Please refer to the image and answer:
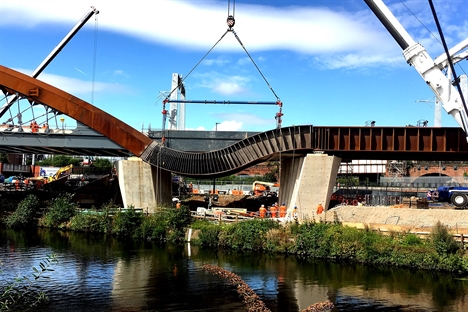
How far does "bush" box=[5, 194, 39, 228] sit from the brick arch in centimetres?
898

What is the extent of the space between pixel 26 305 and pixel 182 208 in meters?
16.3

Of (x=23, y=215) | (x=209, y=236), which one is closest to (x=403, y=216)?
(x=209, y=236)

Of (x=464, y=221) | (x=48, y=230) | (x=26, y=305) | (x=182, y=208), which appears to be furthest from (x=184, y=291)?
(x=48, y=230)

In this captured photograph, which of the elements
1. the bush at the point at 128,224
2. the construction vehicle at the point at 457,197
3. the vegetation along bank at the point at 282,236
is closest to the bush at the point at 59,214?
the vegetation along bank at the point at 282,236

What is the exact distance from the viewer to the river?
17.6 m

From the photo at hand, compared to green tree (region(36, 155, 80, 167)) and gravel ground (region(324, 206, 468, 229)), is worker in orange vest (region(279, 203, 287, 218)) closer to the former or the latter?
gravel ground (region(324, 206, 468, 229))

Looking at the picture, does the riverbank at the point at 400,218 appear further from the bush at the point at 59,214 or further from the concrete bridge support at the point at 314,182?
the bush at the point at 59,214

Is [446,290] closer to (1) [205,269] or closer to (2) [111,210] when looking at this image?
(1) [205,269]

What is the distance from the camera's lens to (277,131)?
114 feet

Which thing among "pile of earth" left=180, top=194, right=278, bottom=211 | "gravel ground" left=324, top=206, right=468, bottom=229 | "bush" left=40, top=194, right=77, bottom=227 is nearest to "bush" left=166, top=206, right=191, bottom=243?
"gravel ground" left=324, top=206, right=468, bottom=229

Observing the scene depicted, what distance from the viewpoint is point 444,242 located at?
2438cm

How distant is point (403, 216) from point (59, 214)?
1054 inches

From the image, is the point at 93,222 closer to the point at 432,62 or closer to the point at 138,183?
the point at 138,183

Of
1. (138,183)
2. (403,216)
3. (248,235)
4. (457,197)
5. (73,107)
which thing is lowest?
(248,235)
